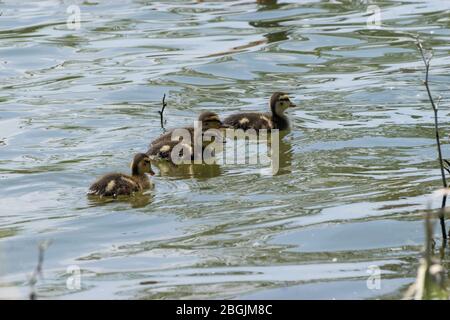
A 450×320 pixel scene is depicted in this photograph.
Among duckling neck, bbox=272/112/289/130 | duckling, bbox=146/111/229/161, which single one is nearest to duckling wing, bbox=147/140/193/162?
duckling, bbox=146/111/229/161

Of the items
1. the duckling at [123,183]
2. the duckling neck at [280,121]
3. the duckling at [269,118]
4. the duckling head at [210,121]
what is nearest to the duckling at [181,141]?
the duckling head at [210,121]

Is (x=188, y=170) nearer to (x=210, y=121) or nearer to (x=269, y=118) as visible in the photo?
(x=210, y=121)

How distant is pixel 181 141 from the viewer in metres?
9.83

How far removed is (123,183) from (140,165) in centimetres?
40

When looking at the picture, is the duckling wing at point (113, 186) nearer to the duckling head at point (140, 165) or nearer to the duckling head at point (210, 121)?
the duckling head at point (140, 165)

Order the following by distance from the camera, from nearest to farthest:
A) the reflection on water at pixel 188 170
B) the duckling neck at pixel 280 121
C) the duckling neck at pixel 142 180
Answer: the duckling neck at pixel 142 180 → the reflection on water at pixel 188 170 → the duckling neck at pixel 280 121

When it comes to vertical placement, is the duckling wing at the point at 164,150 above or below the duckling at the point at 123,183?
below

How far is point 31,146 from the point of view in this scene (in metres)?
10.1

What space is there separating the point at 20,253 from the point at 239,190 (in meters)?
1.82

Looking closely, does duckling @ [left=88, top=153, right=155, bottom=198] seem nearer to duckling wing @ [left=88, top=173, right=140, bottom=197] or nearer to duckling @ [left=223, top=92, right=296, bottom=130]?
duckling wing @ [left=88, top=173, right=140, bottom=197]

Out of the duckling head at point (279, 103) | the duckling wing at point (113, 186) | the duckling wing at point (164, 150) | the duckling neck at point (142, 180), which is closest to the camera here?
the duckling wing at point (113, 186)

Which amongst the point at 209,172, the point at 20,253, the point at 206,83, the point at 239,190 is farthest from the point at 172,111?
the point at 20,253

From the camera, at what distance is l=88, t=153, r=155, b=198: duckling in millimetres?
8445

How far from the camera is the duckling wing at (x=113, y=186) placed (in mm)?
8438
